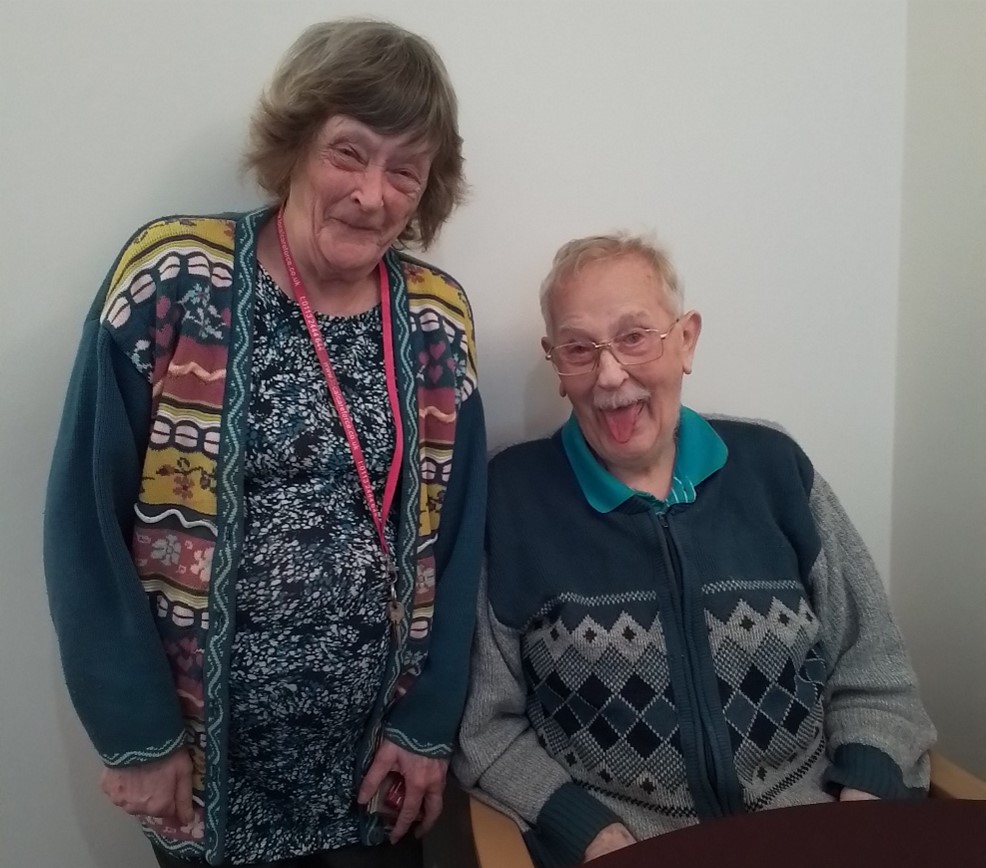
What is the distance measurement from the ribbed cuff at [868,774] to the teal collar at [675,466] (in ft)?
1.52

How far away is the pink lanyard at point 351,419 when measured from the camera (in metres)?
1.09

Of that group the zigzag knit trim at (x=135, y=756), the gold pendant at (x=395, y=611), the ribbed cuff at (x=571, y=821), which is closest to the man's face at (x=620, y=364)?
the gold pendant at (x=395, y=611)

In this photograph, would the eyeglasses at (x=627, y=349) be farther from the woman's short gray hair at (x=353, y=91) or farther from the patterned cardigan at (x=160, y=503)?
the patterned cardigan at (x=160, y=503)

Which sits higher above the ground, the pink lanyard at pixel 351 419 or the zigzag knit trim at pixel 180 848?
the pink lanyard at pixel 351 419

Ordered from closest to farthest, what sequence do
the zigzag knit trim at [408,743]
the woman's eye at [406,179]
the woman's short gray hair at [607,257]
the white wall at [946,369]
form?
the woman's eye at [406,179] → the zigzag knit trim at [408,743] → the woman's short gray hair at [607,257] → the white wall at [946,369]

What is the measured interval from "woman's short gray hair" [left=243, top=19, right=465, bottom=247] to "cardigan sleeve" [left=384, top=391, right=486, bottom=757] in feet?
1.41

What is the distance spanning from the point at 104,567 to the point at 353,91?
701 millimetres

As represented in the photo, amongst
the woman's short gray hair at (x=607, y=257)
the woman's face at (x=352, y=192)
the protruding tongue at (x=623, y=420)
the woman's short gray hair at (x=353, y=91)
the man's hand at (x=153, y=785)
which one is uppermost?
the woman's short gray hair at (x=353, y=91)

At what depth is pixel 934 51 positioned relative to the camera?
146cm

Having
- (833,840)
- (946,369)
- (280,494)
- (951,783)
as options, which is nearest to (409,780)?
(280,494)

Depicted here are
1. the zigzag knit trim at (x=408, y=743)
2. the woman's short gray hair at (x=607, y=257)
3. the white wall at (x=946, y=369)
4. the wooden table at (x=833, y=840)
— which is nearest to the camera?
the wooden table at (x=833, y=840)

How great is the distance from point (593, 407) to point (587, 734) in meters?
0.53

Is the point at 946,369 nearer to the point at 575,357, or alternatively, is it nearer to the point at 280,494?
the point at 575,357

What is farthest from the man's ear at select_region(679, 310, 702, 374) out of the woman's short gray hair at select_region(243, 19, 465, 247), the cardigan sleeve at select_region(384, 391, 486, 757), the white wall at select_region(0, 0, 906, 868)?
the woman's short gray hair at select_region(243, 19, 465, 247)
